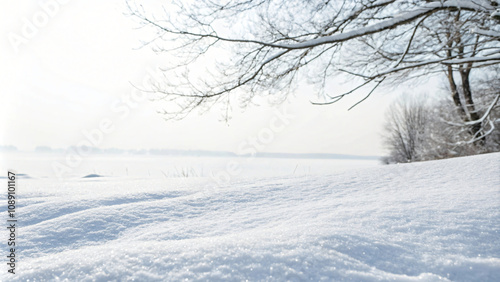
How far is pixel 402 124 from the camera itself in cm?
2580

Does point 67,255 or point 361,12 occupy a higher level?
point 361,12

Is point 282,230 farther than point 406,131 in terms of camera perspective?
No

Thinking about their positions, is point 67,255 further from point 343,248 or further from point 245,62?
point 245,62

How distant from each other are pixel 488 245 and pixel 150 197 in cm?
262

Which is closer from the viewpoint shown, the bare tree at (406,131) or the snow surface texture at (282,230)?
the snow surface texture at (282,230)

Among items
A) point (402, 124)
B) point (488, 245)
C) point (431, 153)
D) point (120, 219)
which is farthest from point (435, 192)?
point (402, 124)

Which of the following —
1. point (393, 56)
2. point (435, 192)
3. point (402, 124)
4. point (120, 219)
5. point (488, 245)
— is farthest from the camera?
point (402, 124)

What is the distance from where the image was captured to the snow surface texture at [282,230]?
4.36ft

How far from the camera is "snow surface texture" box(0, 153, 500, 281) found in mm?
1330

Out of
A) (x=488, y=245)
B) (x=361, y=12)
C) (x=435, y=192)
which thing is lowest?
(x=488, y=245)

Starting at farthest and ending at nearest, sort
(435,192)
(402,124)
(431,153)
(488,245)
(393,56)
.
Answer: (402,124) → (431,153) → (393,56) → (435,192) → (488,245)

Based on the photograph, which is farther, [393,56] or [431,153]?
[431,153]

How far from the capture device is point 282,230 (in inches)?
70.3

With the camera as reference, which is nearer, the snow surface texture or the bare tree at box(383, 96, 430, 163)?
the snow surface texture
